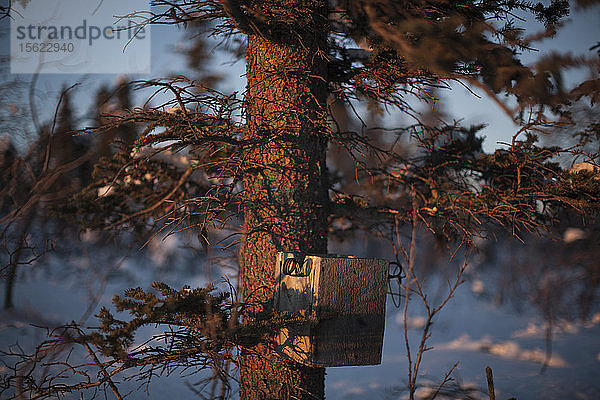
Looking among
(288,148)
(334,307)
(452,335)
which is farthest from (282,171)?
(452,335)

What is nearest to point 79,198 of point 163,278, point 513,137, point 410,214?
point 410,214

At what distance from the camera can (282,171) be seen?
3.30 m

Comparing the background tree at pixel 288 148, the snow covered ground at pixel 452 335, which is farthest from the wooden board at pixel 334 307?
the snow covered ground at pixel 452 335

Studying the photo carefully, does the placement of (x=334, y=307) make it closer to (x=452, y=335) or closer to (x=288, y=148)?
(x=288, y=148)

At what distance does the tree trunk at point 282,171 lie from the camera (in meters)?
3.24

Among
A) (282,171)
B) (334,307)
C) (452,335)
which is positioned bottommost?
(452,335)

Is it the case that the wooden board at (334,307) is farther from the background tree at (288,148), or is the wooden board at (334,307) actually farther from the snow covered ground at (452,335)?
the snow covered ground at (452,335)

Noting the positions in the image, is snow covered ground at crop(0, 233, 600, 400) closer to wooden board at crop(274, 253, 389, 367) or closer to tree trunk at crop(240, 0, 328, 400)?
tree trunk at crop(240, 0, 328, 400)

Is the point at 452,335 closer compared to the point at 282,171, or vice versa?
the point at 282,171

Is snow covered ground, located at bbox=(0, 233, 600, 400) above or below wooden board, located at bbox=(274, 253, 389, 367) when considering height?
below

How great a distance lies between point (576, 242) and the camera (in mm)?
6320

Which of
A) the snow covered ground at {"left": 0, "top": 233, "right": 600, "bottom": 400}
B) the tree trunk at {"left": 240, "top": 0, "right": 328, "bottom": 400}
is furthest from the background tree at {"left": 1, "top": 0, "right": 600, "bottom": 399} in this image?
the snow covered ground at {"left": 0, "top": 233, "right": 600, "bottom": 400}

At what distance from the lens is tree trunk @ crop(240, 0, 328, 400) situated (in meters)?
3.24

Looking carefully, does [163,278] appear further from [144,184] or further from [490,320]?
[490,320]
